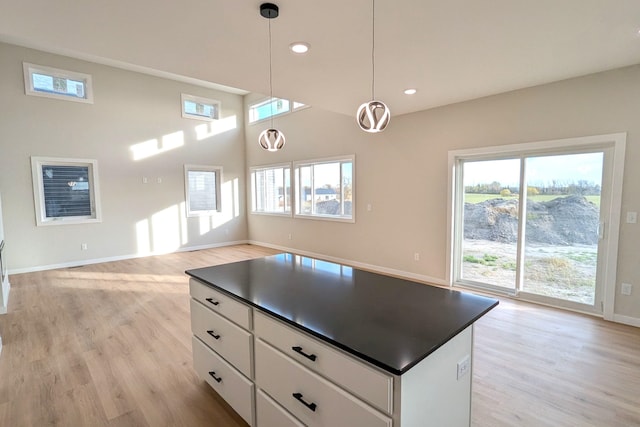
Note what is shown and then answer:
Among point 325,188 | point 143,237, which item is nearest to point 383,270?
point 325,188

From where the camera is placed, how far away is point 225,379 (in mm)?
1959

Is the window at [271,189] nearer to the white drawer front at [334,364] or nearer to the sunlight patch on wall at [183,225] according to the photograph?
the sunlight patch on wall at [183,225]

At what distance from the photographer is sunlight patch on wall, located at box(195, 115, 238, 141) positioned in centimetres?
759

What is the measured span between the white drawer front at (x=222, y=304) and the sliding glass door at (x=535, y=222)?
3.74 m

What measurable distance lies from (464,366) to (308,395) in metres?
0.77

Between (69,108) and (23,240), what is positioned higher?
(69,108)

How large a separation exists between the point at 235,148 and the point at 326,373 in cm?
779

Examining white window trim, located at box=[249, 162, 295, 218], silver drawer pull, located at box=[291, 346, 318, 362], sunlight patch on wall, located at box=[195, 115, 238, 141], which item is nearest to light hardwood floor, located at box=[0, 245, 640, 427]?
silver drawer pull, located at box=[291, 346, 318, 362]

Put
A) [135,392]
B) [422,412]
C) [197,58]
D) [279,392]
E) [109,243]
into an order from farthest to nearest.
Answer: [109,243] → [197,58] → [135,392] → [279,392] → [422,412]

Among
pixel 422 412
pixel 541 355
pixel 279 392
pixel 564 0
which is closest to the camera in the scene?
pixel 422 412

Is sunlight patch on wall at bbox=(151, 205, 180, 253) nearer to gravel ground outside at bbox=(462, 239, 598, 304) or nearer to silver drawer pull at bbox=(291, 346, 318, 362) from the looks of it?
gravel ground outside at bbox=(462, 239, 598, 304)

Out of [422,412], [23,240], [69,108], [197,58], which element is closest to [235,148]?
[69,108]

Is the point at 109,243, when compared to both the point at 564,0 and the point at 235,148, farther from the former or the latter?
the point at 564,0

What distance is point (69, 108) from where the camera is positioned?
5.80m
